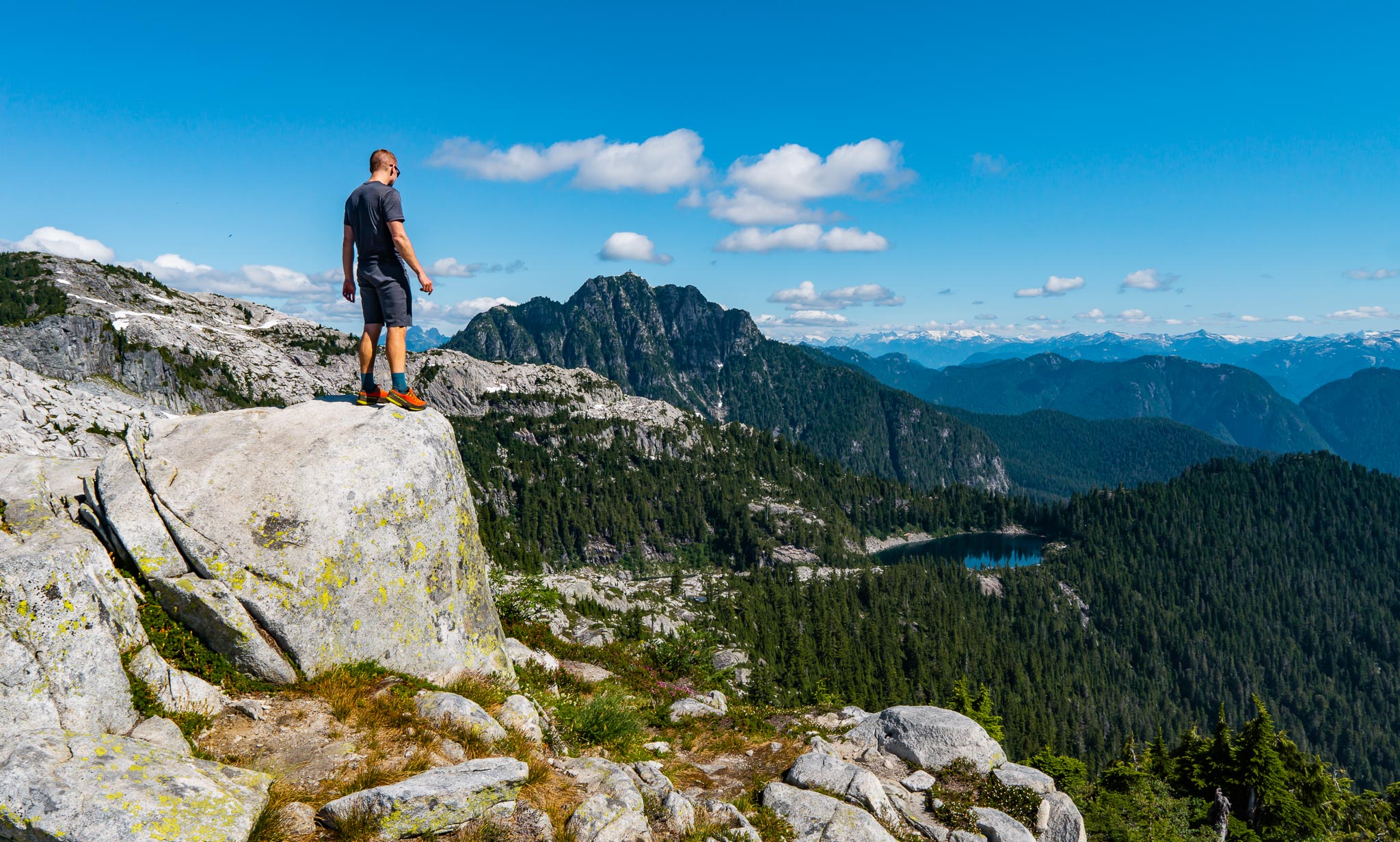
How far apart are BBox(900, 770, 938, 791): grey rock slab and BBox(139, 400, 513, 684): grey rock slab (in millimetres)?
10895

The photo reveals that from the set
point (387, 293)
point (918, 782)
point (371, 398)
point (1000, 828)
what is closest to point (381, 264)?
point (387, 293)

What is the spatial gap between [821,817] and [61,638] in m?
13.4

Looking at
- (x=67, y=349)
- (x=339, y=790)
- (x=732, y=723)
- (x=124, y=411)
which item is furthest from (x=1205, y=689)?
(x=67, y=349)

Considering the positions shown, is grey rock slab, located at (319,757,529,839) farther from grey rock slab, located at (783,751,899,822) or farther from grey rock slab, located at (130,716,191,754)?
grey rock slab, located at (783,751,899,822)

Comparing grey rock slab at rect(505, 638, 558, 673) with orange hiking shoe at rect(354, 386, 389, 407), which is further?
grey rock slab at rect(505, 638, 558, 673)

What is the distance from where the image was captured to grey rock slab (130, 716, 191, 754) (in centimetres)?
866

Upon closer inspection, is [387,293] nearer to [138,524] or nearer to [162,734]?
[138,524]

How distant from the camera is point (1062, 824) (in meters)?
16.2

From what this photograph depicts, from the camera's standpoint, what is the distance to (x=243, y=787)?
770 centimetres

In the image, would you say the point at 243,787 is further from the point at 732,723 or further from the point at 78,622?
the point at 732,723

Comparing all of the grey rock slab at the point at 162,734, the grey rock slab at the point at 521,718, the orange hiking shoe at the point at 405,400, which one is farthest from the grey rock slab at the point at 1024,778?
the orange hiking shoe at the point at 405,400

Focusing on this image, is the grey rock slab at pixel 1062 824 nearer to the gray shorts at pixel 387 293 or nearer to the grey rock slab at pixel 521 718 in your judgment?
the grey rock slab at pixel 521 718

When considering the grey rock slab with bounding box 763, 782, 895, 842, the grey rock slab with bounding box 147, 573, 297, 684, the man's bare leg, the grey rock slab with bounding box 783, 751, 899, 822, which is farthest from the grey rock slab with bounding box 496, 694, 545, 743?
the man's bare leg

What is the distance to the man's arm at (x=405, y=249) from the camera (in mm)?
13734
